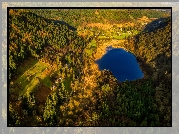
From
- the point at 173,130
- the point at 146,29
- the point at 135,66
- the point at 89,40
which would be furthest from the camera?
the point at 146,29

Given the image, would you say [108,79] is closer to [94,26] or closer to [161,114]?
[161,114]

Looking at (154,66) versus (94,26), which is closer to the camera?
(154,66)

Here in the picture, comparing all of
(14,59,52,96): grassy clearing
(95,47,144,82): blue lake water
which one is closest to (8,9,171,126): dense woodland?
(14,59,52,96): grassy clearing

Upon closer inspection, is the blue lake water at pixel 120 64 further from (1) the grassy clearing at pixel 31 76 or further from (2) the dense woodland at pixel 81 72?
(1) the grassy clearing at pixel 31 76

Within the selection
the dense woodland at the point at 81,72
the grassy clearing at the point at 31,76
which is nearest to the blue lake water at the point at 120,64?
the dense woodland at the point at 81,72

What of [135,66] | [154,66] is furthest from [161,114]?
[135,66]

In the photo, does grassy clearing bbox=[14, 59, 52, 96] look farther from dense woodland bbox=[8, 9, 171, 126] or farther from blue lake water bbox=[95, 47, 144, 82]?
blue lake water bbox=[95, 47, 144, 82]

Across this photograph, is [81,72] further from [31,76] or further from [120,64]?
[120,64]

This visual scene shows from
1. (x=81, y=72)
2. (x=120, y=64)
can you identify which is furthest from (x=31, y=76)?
(x=120, y=64)
